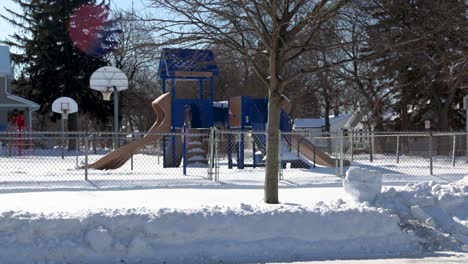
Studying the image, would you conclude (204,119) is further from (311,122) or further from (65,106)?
(311,122)

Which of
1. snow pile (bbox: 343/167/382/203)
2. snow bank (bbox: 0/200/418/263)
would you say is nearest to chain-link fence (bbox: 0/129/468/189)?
snow pile (bbox: 343/167/382/203)

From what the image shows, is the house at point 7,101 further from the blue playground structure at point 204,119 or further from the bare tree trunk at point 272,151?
the bare tree trunk at point 272,151

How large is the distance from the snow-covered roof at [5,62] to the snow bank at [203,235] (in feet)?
117

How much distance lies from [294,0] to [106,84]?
2189 cm

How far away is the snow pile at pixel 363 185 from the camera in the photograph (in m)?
10.0

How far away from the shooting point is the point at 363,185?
10148 millimetres

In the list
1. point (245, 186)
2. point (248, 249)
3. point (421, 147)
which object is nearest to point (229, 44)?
point (248, 249)

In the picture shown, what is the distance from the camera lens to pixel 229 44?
10.5 m

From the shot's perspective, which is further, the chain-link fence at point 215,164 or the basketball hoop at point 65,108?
the basketball hoop at point 65,108

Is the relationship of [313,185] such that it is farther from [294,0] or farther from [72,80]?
[72,80]

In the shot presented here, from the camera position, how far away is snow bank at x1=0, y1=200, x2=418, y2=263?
26.2 ft

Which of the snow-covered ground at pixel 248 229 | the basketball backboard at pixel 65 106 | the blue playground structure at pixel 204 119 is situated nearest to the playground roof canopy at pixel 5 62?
the basketball backboard at pixel 65 106

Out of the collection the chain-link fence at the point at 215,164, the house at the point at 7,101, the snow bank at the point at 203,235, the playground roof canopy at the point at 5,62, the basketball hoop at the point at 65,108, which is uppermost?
the playground roof canopy at the point at 5,62

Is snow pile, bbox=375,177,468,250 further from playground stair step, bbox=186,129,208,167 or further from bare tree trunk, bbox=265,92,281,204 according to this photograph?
playground stair step, bbox=186,129,208,167
